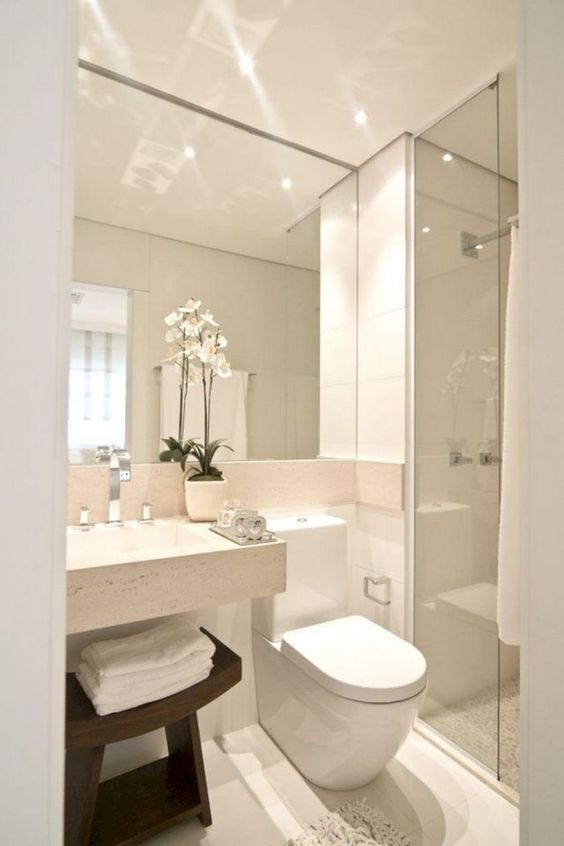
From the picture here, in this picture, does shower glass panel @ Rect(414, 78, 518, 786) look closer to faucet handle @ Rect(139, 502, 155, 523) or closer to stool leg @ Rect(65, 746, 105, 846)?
faucet handle @ Rect(139, 502, 155, 523)

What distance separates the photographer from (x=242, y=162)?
1962mm

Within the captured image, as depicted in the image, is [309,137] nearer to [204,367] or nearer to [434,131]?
[434,131]

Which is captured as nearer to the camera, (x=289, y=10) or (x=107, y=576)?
(x=107, y=576)

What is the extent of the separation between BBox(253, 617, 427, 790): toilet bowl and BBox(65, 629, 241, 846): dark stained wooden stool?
27cm

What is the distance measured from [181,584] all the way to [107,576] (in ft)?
0.65

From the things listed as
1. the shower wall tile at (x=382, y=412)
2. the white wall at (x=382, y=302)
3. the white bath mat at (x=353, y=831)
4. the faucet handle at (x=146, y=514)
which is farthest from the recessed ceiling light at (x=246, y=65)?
the white bath mat at (x=353, y=831)

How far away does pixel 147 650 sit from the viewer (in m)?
1.33

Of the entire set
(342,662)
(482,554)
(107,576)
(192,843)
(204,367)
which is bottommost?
(192,843)

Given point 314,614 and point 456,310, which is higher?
point 456,310

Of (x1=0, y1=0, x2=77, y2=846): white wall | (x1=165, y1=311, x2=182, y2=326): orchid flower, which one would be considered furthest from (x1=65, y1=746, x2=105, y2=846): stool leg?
(x1=165, y1=311, x2=182, y2=326): orchid flower

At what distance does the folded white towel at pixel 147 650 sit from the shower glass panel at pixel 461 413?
1029 millimetres

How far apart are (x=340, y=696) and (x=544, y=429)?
3.62 ft

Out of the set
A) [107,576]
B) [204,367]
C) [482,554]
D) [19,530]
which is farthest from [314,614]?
[19,530]

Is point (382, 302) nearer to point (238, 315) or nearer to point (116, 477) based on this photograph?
point (238, 315)
